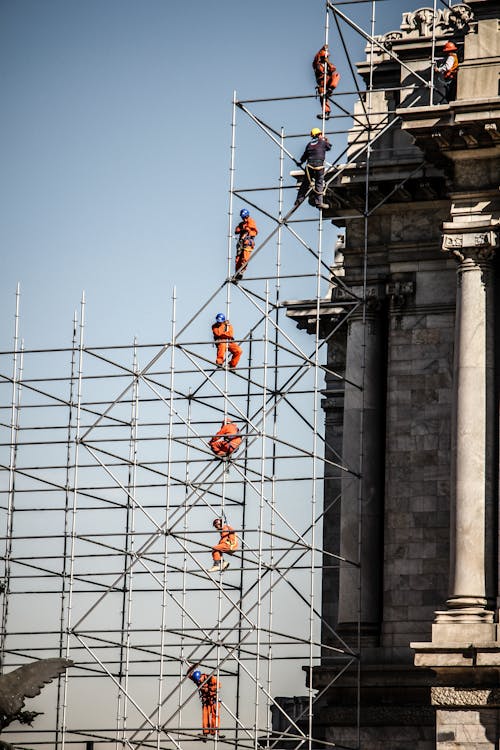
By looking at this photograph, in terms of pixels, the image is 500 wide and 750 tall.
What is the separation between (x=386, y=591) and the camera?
52.7 metres

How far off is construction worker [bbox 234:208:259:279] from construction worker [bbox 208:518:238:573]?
22.7 ft

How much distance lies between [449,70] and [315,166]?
16.5ft

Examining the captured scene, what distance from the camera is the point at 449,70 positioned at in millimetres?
52500

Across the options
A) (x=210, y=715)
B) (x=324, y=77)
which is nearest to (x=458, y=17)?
(x=324, y=77)

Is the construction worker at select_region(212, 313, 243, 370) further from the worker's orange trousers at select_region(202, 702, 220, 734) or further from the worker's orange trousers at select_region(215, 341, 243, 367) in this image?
the worker's orange trousers at select_region(202, 702, 220, 734)

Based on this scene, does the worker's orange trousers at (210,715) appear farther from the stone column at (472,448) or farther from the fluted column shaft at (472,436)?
the fluted column shaft at (472,436)

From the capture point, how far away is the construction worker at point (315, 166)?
55.5m

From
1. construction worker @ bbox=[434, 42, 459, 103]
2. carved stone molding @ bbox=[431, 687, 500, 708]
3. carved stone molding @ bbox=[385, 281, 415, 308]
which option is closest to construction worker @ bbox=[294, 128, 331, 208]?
carved stone molding @ bbox=[385, 281, 415, 308]

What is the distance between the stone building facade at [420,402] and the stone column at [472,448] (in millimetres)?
38

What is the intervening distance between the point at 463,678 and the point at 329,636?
770cm

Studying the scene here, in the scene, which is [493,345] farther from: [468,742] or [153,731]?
[153,731]

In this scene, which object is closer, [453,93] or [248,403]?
[453,93]

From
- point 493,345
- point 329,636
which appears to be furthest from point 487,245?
point 329,636

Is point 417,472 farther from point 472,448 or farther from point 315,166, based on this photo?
point 315,166
